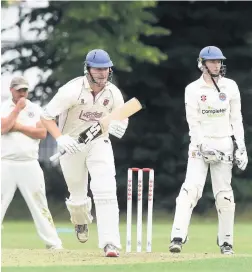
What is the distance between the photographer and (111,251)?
36.0 ft

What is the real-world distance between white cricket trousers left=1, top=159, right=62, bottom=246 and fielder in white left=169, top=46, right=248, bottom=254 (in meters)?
1.52

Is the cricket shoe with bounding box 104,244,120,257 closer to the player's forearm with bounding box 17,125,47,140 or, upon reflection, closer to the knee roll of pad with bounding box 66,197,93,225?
the knee roll of pad with bounding box 66,197,93,225

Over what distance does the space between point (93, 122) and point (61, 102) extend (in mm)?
385

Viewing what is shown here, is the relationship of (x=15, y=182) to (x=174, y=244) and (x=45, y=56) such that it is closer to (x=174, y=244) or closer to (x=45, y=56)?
(x=174, y=244)

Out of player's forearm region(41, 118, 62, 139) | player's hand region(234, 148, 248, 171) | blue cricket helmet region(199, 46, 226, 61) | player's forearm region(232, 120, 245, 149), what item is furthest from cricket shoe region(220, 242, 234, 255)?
player's forearm region(41, 118, 62, 139)

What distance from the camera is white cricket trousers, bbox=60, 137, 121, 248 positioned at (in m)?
11.1

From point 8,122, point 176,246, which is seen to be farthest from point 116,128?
point 8,122

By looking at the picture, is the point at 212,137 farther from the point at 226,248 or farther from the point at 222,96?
the point at 226,248

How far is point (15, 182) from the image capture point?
498 inches

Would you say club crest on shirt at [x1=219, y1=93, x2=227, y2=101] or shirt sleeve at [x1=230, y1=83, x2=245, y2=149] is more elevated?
club crest on shirt at [x1=219, y1=93, x2=227, y2=101]

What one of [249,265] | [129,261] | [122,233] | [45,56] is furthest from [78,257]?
[45,56]

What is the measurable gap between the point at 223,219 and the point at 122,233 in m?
5.11

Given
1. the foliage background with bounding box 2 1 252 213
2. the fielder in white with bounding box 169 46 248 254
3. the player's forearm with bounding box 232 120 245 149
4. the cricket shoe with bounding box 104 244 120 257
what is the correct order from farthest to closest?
the foliage background with bounding box 2 1 252 213 < the player's forearm with bounding box 232 120 245 149 < the fielder in white with bounding box 169 46 248 254 < the cricket shoe with bounding box 104 244 120 257

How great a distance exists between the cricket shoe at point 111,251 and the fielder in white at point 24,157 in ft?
5.43
